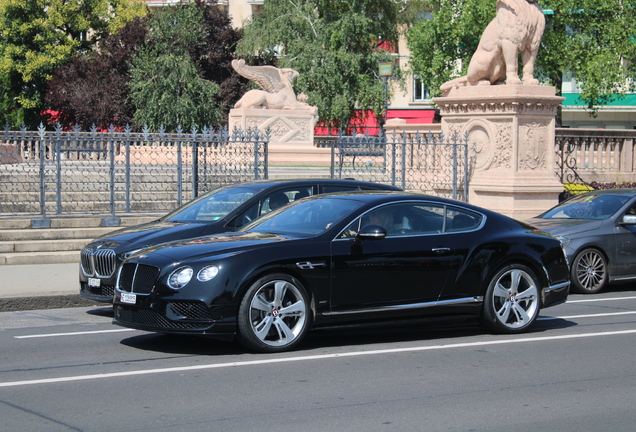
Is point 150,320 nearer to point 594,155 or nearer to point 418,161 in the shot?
point 418,161

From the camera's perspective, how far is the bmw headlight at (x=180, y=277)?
734cm

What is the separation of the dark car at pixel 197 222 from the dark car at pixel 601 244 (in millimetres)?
3218

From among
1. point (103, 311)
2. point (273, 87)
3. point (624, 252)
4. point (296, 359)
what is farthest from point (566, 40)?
point (296, 359)

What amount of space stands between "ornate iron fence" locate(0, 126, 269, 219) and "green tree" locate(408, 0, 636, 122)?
2297 cm

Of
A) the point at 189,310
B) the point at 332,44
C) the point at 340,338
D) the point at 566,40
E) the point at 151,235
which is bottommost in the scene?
the point at 340,338

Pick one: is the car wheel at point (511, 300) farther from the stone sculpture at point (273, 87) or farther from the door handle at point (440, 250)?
the stone sculpture at point (273, 87)

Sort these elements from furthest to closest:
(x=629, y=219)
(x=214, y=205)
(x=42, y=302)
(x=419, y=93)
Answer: (x=419, y=93), (x=629, y=219), (x=42, y=302), (x=214, y=205)

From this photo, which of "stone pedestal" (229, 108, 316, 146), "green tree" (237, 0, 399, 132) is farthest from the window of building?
"stone pedestal" (229, 108, 316, 146)

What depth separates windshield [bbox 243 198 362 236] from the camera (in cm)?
815

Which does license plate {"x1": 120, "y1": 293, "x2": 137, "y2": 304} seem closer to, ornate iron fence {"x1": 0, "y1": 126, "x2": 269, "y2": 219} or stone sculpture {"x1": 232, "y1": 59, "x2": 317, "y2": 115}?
ornate iron fence {"x1": 0, "y1": 126, "x2": 269, "y2": 219}

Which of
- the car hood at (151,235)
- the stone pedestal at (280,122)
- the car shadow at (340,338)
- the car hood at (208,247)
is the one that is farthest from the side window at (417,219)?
the stone pedestal at (280,122)

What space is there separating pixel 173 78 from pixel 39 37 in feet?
36.0

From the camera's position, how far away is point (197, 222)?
10.5 m

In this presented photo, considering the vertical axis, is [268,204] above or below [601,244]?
above
